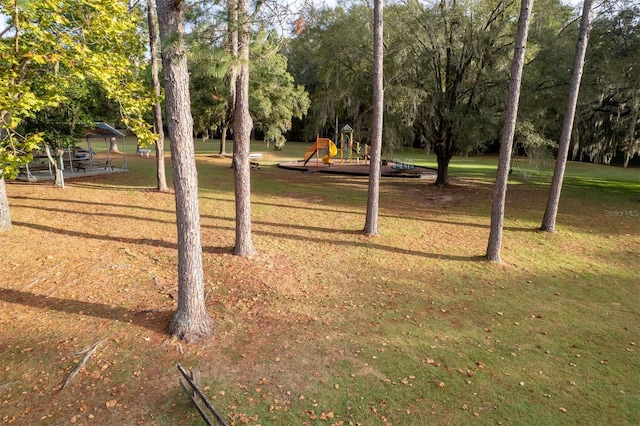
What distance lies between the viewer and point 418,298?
663 cm

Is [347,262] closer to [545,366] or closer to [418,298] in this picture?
[418,298]

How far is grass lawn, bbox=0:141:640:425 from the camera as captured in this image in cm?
410

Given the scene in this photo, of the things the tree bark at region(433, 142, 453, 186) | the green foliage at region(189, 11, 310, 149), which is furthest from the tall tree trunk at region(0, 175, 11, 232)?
the tree bark at region(433, 142, 453, 186)

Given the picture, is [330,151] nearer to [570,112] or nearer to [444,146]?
[444,146]

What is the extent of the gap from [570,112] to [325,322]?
817 centimetres

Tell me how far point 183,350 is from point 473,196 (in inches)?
529

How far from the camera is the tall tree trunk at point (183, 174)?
14.2 feet

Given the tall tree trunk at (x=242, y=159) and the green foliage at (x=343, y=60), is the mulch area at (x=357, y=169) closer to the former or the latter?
the green foliage at (x=343, y=60)

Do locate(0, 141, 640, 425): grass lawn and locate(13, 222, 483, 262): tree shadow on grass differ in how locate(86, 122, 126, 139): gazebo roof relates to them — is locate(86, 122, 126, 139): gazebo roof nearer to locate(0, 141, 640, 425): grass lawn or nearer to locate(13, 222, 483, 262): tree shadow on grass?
locate(0, 141, 640, 425): grass lawn

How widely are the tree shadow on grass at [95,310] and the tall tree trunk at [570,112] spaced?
9.50 meters

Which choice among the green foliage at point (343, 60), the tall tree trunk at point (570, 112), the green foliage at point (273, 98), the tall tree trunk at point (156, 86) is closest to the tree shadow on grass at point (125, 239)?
the tall tree trunk at point (156, 86)

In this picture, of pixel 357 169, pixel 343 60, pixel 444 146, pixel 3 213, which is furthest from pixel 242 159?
pixel 357 169

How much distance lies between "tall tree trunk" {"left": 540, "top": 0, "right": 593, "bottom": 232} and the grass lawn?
2.45 feet

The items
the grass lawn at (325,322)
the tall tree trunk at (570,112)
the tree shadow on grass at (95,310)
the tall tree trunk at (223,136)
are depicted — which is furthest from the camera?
the tall tree trunk at (223,136)
